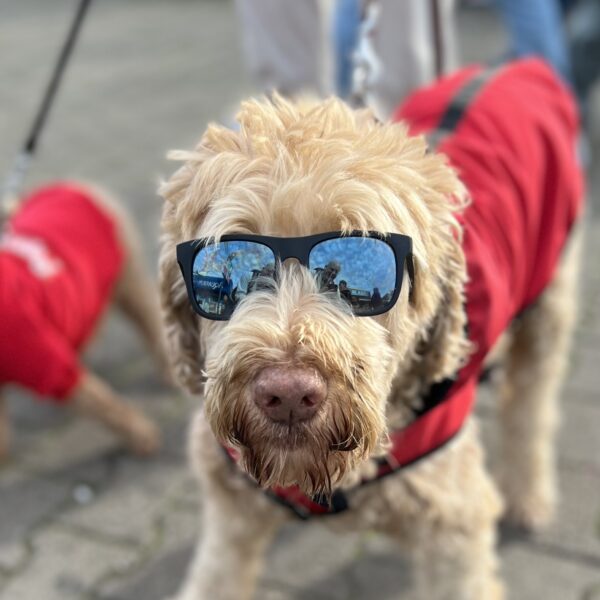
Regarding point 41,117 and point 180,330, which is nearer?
point 180,330

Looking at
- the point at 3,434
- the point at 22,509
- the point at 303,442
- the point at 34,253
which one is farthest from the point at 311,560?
the point at 34,253

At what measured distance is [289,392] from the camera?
1.22 metres

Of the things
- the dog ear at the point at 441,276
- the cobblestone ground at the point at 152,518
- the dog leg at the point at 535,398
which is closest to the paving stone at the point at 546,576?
the cobblestone ground at the point at 152,518

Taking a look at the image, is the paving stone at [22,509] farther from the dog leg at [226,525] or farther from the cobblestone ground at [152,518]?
the dog leg at [226,525]

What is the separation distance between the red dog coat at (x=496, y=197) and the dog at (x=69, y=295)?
1.23 metres

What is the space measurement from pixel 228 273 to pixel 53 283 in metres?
1.55

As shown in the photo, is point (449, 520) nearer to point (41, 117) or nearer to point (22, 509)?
point (22, 509)

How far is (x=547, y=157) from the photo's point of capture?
2209mm

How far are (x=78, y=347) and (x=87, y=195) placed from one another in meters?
0.66

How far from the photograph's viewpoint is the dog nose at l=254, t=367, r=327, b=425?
122cm

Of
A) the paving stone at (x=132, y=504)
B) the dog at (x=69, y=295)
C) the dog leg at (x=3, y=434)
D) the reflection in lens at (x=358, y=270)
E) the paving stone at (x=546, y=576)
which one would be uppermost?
the reflection in lens at (x=358, y=270)

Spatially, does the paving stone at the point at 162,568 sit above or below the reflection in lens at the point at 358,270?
below

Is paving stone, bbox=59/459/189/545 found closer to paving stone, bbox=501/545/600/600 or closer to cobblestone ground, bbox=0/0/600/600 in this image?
cobblestone ground, bbox=0/0/600/600

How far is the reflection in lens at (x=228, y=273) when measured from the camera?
133cm
